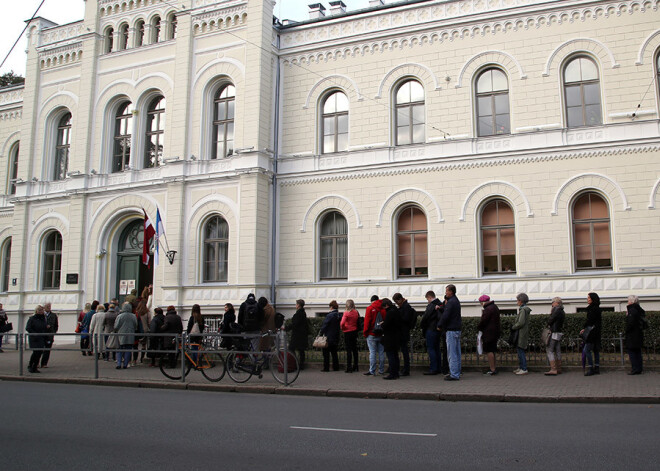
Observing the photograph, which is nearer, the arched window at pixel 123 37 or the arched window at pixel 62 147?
the arched window at pixel 123 37

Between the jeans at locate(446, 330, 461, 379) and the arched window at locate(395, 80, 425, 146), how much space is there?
9.42 m

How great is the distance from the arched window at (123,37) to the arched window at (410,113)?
12.2 metres

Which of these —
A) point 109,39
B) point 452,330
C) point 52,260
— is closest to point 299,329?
point 452,330

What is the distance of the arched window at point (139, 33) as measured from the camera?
25.9 metres

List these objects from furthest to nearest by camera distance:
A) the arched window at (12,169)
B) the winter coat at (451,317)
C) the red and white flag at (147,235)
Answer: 1. the arched window at (12,169)
2. the red and white flag at (147,235)
3. the winter coat at (451,317)

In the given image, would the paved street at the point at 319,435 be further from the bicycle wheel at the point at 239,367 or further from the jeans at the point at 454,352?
the jeans at the point at 454,352

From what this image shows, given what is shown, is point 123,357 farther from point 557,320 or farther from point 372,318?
point 557,320

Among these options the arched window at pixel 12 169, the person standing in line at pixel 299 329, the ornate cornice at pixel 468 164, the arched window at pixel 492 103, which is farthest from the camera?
the arched window at pixel 12 169

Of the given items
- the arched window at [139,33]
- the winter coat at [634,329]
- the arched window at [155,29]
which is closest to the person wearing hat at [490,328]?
the winter coat at [634,329]

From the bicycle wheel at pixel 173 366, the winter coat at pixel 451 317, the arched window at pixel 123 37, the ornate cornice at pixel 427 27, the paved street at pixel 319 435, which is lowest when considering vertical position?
the paved street at pixel 319 435

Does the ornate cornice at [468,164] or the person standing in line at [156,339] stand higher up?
the ornate cornice at [468,164]

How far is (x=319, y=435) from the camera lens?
8.20 metres

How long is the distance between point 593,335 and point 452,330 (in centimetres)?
307

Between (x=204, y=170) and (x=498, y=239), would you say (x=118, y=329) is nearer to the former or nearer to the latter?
(x=204, y=170)
